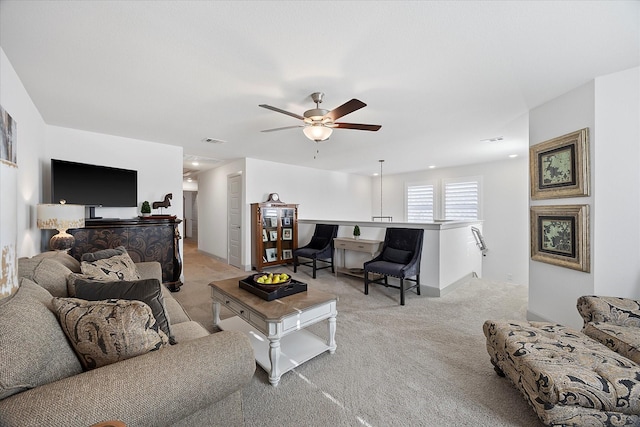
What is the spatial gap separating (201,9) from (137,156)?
3396 mm

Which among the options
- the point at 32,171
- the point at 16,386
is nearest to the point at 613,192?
the point at 16,386

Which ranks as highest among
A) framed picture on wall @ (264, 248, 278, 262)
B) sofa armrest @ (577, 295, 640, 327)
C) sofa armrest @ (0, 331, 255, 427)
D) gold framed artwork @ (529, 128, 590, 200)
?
gold framed artwork @ (529, 128, 590, 200)

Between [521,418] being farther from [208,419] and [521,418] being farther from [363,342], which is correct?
[208,419]

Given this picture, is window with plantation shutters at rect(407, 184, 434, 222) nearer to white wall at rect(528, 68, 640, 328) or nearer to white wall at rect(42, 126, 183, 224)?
white wall at rect(528, 68, 640, 328)

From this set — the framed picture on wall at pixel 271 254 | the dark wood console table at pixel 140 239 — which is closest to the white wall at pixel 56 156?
the dark wood console table at pixel 140 239

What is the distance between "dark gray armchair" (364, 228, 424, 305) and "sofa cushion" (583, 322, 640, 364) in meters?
1.78

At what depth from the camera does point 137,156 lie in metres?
4.08

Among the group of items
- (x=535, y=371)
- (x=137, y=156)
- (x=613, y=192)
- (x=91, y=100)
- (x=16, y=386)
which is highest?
(x=91, y=100)

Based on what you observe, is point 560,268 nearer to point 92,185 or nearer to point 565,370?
point 565,370

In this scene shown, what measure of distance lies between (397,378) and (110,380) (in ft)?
5.81

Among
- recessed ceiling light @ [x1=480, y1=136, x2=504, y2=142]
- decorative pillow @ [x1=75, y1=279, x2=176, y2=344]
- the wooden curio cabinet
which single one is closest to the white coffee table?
decorative pillow @ [x1=75, y1=279, x2=176, y2=344]

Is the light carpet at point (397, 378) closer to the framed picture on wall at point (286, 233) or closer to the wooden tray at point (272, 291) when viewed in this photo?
the wooden tray at point (272, 291)

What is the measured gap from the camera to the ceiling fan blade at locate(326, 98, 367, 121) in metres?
2.04

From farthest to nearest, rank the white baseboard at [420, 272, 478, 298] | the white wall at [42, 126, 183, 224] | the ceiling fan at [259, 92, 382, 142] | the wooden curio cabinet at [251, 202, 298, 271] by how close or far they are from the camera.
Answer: the wooden curio cabinet at [251, 202, 298, 271] < the white baseboard at [420, 272, 478, 298] < the white wall at [42, 126, 183, 224] < the ceiling fan at [259, 92, 382, 142]
